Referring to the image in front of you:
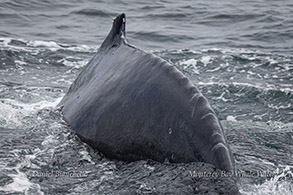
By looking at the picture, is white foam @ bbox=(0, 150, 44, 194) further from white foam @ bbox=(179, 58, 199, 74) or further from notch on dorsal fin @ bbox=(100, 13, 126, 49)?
white foam @ bbox=(179, 58, 199, 74)

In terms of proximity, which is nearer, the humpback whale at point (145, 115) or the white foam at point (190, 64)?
the humpback whale at point (145, 115)

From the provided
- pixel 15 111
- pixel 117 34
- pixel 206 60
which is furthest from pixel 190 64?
pixel 117 34

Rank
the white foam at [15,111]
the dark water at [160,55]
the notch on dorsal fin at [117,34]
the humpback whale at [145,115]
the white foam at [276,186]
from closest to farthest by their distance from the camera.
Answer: the humpback whale at [145,115] < the white foam at [276,186] < the dark water at [160,55] < the notch on dorsal fin at [117,34] < the white foam at [15,111]

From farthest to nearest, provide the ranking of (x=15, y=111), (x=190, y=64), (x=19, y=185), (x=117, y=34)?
(x=190, y=64), (x=15, y=111), (x=117, y=34), (x=19, y=185)

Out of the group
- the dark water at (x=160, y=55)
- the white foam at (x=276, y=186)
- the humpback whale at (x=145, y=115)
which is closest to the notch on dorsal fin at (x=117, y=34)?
the humpback whale at (x=145, y=115)

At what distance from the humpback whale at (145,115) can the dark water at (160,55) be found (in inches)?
5.3

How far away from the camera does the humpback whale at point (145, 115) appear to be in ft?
11.1

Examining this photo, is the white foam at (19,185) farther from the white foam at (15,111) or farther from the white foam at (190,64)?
the white foam at (190,64)

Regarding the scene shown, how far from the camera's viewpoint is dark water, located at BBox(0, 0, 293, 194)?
4.06 m

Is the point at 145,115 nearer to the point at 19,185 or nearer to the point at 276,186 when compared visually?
the point at 19,185

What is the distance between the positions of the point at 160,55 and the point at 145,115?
354 inches

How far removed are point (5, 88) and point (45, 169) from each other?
17.0 ft

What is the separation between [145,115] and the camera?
3873mm

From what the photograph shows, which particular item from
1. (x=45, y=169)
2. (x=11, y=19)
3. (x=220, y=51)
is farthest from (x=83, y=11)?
(x=45, y=169)
